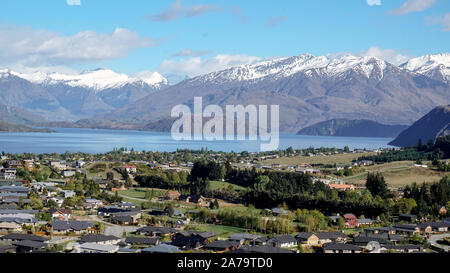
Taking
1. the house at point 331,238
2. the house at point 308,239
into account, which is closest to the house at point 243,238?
the house at point 308,239

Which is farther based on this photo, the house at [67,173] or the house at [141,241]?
the house at [67,173]

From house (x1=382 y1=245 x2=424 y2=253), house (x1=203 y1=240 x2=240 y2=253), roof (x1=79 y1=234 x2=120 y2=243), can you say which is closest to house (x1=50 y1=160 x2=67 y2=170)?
roof (x1=79 y1=234 x2=120 y2=243)

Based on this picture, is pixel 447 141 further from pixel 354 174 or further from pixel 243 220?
pixel 243 220

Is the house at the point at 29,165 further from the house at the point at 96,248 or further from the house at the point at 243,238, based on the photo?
the house at the point at 243,238

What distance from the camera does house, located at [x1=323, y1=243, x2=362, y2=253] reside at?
13564 millimetres

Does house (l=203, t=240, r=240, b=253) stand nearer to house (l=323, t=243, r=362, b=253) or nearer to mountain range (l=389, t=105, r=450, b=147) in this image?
house (l=323, t=243, r=362, b=253)

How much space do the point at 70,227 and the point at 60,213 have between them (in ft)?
9.63

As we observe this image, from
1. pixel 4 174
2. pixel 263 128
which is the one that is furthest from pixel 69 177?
pixel 263 128

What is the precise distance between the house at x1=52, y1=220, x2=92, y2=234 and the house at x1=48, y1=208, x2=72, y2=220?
1953mm

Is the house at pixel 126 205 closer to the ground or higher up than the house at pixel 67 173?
closer to the ground

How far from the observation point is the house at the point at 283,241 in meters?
14.4

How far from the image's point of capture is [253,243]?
14.5 meters

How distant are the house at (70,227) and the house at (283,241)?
5.72 meters
